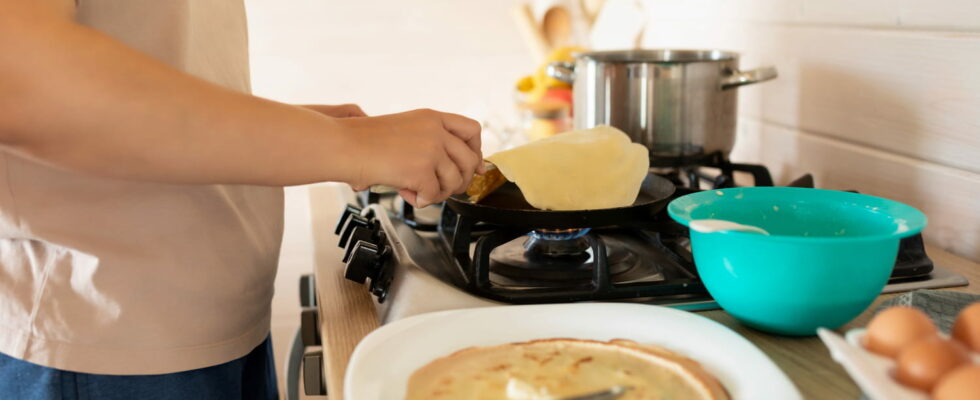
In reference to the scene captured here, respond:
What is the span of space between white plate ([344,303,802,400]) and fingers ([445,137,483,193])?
0.47ft

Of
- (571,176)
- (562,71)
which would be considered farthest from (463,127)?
(562,71)

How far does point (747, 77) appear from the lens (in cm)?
102

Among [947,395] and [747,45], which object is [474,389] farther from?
[747,45]

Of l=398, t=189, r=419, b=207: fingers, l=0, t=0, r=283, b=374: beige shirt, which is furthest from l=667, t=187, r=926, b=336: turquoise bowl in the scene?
l=0, t=0, r=283, b=374: beige shirt

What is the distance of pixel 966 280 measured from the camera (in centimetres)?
74

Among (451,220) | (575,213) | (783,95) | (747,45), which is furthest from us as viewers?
(747,45)

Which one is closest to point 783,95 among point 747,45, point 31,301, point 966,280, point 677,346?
point 747,45

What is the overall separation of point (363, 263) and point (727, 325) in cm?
32

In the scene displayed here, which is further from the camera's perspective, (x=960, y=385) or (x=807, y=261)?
(x=807, y=261)

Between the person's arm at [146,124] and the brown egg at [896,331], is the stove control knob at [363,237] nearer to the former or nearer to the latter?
the person's arm at [146,124]

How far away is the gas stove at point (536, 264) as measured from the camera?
695 millimetres

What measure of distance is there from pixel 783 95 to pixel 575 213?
0.60 metres

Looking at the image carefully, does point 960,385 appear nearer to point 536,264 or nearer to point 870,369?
point 870,369

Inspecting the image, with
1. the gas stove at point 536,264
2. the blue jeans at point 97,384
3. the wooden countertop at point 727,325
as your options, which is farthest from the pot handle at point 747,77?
the blue jeans at point 97,384
